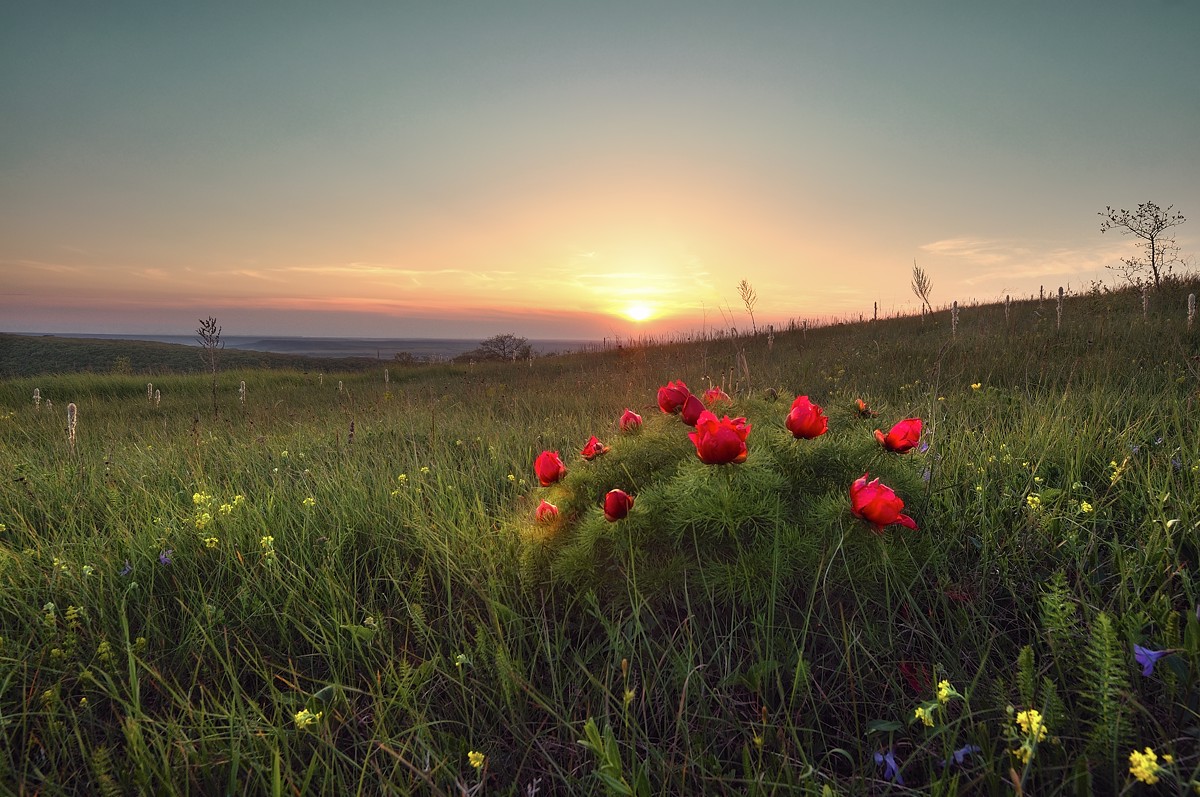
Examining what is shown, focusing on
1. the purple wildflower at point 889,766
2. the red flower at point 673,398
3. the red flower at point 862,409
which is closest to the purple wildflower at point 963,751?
the purple wildflower at point 889,766

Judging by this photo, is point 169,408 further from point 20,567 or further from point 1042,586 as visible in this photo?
point 1042,586

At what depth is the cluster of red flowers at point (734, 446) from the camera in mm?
1575

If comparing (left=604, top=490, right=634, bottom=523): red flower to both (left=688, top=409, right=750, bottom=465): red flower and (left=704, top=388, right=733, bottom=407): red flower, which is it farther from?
(left=704, top=388, right=733, bottom=407): red flower

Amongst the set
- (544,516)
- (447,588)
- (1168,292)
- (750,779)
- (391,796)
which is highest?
(1168,292)

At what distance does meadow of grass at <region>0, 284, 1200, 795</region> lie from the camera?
1373 mm

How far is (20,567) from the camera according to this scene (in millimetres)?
2318

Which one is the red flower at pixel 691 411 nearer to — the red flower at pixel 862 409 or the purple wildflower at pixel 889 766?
the red flower at pixel 862 409

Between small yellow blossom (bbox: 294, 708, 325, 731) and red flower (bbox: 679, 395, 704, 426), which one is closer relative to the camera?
small yellow blossom (bbox: 294, 708, 325, 731)

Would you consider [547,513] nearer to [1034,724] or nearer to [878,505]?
[878,505]

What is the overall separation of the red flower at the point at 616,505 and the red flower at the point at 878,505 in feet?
2.23

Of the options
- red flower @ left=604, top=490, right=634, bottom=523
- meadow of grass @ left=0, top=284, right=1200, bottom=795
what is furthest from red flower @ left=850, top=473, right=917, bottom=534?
red flower @ left=604, top=490, right=634, bottom=523

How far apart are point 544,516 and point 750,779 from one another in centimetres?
105

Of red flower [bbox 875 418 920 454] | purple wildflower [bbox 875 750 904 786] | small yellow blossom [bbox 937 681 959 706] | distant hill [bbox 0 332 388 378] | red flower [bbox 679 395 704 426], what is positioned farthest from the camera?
distant hill [bbox 0 332 388 378]

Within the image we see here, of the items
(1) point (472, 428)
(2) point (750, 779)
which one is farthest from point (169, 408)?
(2) point (750, 779)
